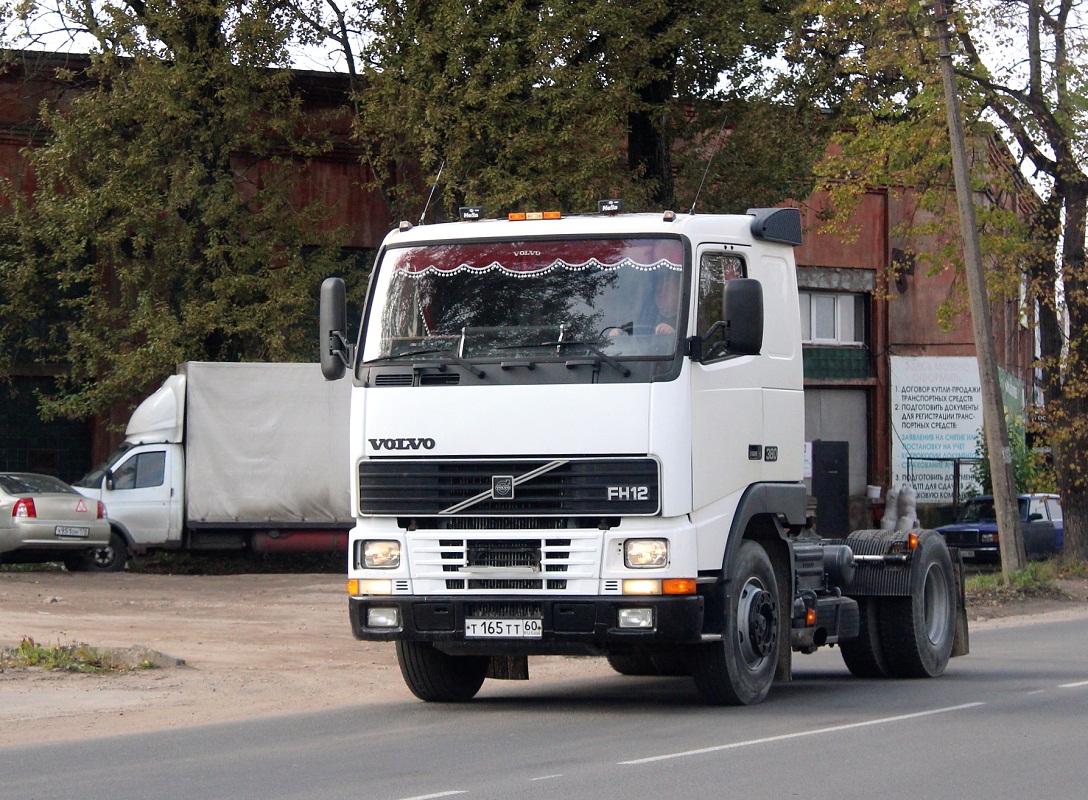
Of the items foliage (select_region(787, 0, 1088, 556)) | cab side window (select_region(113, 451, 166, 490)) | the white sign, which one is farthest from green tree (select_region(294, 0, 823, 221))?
the white sign

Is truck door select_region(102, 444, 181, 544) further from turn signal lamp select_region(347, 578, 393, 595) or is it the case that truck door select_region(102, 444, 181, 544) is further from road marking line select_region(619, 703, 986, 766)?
road marking line select_region(619, 703, 986, 766)

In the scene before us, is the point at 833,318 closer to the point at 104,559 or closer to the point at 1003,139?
the point at 1003,139

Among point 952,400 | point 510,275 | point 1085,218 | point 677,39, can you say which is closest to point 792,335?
point 510,275

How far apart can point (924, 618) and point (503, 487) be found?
196 inches

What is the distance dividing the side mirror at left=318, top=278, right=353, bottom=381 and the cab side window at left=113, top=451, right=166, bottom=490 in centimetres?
1473

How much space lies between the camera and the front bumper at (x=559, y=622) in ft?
31.6

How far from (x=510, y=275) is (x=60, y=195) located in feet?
59.3

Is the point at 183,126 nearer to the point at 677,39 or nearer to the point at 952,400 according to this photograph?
the point at 677,39

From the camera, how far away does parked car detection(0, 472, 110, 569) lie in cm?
2242

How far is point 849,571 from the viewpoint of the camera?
1263 centimetres

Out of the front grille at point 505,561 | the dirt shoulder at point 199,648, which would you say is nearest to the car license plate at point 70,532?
the dirt shoulder at point 199,648

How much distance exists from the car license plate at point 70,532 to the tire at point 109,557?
82 cm

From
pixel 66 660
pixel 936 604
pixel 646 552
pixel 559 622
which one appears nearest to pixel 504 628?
pixel 559 622

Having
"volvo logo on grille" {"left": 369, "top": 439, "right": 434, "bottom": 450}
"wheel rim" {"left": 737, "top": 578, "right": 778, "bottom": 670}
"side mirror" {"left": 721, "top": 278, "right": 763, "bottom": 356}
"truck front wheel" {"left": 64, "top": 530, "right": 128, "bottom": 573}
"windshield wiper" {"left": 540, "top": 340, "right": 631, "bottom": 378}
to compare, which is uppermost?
"side mirror" {"left": 721, "top": 278, "right": 763, "bottom": 356}
